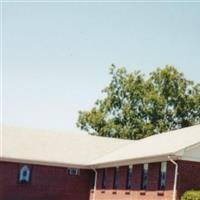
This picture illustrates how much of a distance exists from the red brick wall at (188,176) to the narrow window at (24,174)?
13.9 m

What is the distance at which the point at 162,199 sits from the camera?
2341 centimetres

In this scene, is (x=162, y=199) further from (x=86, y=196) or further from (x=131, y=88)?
(x=131, y=88)

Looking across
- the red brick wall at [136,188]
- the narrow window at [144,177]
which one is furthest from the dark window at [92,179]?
the narrow window at [144,177]

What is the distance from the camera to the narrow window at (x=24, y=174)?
3306cm

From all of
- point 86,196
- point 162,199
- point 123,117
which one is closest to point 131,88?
point 123,117

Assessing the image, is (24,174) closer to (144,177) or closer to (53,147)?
(53,147)

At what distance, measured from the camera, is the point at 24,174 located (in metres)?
33.2

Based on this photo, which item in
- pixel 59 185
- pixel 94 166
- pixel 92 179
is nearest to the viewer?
pixel 94 166

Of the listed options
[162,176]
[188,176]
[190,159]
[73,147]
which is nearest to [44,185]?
[73,147]

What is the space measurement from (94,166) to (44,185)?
3.68 meters

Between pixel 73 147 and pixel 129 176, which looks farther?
pixel 73 147

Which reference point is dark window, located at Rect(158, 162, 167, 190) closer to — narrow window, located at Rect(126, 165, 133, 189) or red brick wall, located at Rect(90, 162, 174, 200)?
red brick wall, located at Rect(90, 162, 174, 200)

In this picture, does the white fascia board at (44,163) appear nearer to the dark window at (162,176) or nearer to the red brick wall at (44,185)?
the red brick wall at (44,185)

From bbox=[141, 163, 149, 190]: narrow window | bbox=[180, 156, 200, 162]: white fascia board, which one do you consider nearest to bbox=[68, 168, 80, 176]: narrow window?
bbox=[141, 163, 149, 190]: narrow window
